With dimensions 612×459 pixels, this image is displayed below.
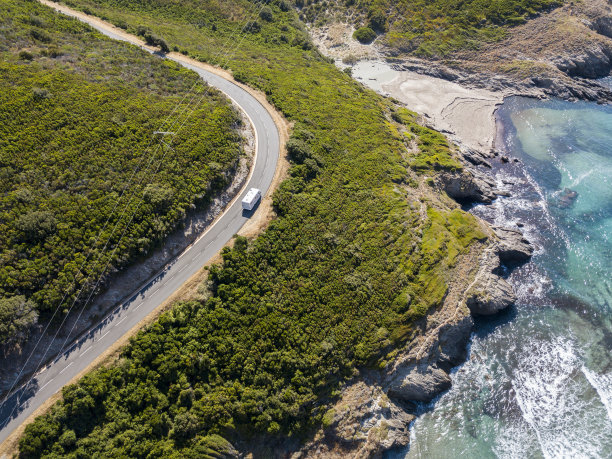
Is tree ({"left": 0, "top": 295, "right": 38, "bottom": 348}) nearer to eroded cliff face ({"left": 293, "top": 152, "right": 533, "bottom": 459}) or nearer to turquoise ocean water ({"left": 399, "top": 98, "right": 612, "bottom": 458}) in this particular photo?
eroded cliff face ({"left": 293, "top": 152, "right": 533, "bottom": 459})

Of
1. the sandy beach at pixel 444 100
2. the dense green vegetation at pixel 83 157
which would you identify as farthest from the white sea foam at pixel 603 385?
the dense green vegetation at pixel 83 157

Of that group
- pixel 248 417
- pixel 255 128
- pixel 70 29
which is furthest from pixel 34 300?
pixel 70 29

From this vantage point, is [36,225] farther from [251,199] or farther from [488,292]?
[488,292]

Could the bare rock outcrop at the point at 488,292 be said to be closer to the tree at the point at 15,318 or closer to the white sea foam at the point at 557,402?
the white sea foam at the point at 557,402

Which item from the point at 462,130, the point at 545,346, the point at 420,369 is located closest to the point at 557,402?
the point at 545,346

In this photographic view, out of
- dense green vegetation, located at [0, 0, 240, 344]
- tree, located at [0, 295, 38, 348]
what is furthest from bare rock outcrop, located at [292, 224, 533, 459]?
dense green vegetation, located at [0, 0, 240, 344]
